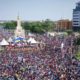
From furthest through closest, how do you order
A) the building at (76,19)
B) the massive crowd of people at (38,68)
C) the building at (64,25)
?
the building at (64,25)
the building at (76,19)
the massive crowd of people at (38,68)

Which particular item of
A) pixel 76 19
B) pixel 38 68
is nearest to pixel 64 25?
pixel 76 19

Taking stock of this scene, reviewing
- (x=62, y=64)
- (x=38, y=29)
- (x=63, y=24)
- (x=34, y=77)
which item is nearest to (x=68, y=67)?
(x=62, y=64)

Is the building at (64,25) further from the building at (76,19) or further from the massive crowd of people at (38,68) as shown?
the massive crowd of people at (38,68)

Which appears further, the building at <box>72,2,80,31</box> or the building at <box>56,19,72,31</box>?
the building at <box>56,19,72,31</box>

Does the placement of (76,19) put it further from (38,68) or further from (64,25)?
(38,68)

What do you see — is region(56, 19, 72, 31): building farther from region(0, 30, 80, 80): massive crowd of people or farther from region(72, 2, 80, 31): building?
region(0, 30, 80, 80): massive crowd of people

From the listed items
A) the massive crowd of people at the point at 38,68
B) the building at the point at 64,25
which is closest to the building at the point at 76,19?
the building at the point at 64,25

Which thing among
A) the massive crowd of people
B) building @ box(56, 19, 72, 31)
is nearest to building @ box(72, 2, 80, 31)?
building @ box(56, 19, 72, 31)

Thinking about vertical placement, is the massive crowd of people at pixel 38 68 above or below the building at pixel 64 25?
above

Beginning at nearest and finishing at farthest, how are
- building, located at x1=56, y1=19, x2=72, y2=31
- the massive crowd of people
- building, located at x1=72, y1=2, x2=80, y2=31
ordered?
the massive crowd of people, building, located at x1=72, y1=2, x2=80, y2=31, building, located at x1=56, y1=19, x2=72, y2=31

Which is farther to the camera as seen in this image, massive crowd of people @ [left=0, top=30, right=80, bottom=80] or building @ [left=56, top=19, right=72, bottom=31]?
building @ [left=56, top=19, right=72, bottom=31]

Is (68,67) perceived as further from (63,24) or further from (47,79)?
(63,24)

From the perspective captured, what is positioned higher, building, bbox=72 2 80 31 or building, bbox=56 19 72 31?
building, bbox=72 2 80 31

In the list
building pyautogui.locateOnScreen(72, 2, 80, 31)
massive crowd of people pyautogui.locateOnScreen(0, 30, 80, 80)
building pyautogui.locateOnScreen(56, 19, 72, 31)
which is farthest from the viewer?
building pyautogui.locateOnScreen(56, 19, 72, 31)
